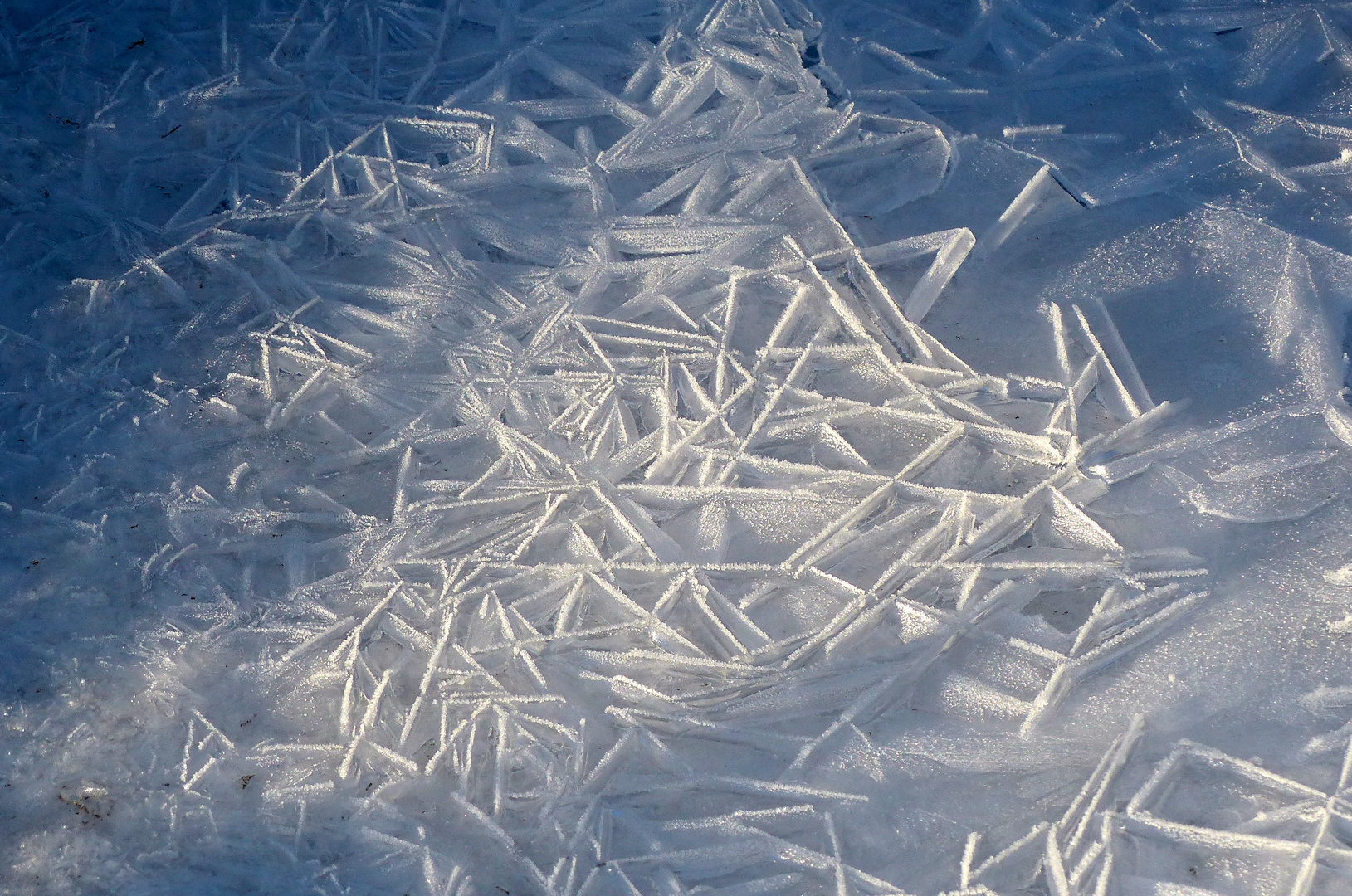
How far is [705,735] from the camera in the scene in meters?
1.06

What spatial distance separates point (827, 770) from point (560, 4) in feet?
4.18

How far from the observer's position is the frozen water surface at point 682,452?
102 cm

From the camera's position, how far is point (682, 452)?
125 centimetres

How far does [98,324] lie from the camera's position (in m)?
1.46

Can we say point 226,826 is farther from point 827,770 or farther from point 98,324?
point 98,324

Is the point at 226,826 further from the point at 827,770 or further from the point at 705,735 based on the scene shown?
the point at 827,770

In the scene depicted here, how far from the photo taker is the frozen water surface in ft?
3.34

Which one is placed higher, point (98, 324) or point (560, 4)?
point (560, 4)

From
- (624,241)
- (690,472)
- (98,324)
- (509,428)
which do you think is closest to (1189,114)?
(624,241)

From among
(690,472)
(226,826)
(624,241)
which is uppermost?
(624,241)

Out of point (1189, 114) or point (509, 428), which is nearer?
point (509, 428)

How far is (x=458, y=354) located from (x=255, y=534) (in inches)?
12.1

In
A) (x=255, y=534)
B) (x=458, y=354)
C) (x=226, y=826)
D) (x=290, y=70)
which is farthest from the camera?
(x=290, y=70)

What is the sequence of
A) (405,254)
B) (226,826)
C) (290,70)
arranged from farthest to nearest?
(290,70), (405,254), (226,826)
